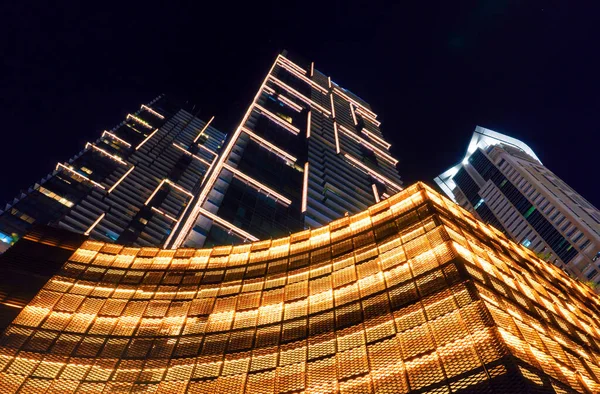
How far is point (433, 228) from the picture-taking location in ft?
53.6

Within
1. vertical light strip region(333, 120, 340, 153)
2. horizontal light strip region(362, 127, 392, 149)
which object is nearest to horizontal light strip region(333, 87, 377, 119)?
horizontal light strip region(362, 127, 392, 149)

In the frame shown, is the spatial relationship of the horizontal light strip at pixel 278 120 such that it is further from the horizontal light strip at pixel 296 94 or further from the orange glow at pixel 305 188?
Result: the horizontal light strip at pixel 296 94

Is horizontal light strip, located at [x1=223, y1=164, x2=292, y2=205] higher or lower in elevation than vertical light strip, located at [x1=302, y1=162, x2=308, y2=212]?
lower

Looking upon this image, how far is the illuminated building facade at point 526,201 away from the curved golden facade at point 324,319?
41.5 metres

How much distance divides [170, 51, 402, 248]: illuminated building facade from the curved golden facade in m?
15.2

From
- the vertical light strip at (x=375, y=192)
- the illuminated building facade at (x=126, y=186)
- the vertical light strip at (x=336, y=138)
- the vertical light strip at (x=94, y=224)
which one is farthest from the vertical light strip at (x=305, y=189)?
the vertical light strip at (x=94, y=224)

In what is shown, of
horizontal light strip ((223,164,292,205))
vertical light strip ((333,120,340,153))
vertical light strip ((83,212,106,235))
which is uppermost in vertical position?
vertical light strip ((333,120,340,153))

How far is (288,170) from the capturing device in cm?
5088

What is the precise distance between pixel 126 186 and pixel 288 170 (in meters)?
38.9

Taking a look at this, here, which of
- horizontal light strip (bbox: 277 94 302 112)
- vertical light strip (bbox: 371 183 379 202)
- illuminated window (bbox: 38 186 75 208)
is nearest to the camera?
vertical light strip (bbox: 371 183 379 202)

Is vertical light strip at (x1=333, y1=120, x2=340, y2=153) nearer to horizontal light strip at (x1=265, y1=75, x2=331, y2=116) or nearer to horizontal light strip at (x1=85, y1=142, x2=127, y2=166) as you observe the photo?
horizontal light strip at (x1=265, y1=75, x2=331, y2=116)

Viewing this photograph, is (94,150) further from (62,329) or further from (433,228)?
(433,228)

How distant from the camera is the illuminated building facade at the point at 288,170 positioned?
36.9 metres

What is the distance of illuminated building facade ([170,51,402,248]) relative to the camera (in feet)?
121
